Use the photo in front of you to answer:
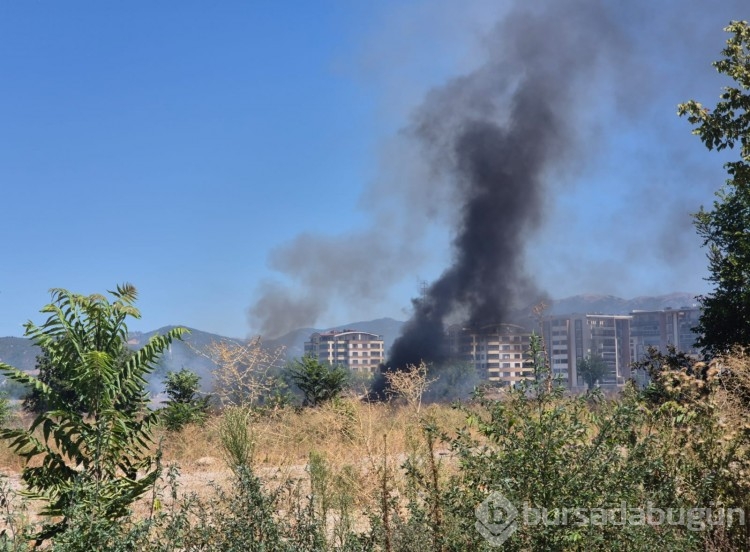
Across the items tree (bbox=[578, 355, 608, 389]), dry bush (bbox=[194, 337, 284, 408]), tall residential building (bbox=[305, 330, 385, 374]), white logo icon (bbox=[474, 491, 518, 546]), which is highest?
tall residential building (bbox=[305, 330, 385, 374])

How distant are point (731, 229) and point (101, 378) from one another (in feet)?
50.6

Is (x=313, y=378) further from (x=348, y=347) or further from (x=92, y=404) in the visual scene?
(x=348, y=347)

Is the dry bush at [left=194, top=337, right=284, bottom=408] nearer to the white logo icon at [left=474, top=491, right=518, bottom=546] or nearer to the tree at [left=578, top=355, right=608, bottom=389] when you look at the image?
the white logo icon at [left=474, top=491, right=518, bottom=546]

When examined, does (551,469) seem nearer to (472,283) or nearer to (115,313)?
(115,313)

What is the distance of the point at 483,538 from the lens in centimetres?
413

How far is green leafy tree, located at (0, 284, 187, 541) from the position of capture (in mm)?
5496

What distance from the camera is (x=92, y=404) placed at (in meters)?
5.83

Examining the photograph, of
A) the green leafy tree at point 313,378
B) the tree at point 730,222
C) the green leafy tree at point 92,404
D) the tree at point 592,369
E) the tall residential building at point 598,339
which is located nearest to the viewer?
the green leafy tree at point 92,404

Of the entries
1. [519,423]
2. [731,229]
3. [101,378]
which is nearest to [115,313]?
[101,378]

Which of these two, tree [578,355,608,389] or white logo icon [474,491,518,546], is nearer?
white logo icon [474,491,518,546]

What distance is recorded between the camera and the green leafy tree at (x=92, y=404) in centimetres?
550

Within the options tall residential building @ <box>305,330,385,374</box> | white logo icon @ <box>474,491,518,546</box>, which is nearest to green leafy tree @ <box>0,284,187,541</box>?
white logo icon @ <box>474,491,518,546</box>

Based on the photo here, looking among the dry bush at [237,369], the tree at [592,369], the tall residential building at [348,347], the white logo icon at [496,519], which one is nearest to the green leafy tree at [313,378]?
the dry bush at [237,369]

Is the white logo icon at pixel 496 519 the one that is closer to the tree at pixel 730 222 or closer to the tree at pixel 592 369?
the tree at pixel 730 222
